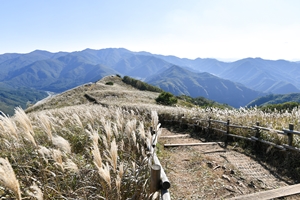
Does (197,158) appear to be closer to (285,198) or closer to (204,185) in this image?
(204,185)

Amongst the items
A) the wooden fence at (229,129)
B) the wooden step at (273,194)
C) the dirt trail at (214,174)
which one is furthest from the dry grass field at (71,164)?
the wooden step at (273,194)

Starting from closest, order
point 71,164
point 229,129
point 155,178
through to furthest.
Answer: point 71,164 → point 155,178 → point 229,129

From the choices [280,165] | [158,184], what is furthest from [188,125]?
[158,184]

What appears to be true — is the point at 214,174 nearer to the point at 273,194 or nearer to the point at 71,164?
the point at 273,194

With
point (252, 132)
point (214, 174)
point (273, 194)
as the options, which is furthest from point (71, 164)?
point (252, 132)

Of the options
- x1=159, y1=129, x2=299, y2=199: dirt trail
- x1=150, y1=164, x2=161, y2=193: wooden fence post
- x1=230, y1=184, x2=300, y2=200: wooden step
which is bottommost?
x1=159, y1=129, x2=299, y2=199: dirt trail

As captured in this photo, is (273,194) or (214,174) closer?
(273,194)

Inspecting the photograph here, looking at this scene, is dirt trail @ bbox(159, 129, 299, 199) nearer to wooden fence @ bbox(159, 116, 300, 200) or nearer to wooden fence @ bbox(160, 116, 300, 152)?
wooden fence @ bbox(159, 116, 300, 200)

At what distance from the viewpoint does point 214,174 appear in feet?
17.2

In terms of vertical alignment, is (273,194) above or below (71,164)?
below

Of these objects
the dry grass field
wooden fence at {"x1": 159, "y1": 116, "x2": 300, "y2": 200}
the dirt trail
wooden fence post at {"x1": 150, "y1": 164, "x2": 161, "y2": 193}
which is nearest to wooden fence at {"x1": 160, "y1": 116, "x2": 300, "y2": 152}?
wooden fence at {"x1": 159, "y1": 116, "x2": 300, "y2": 200}

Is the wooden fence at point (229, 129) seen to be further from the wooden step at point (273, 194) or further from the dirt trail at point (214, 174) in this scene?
the wooden step at point (273, 194)

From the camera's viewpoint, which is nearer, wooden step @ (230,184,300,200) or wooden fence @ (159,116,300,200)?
wooden step @ (230,184,300,200)

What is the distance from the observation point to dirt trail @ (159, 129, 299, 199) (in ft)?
14.6
